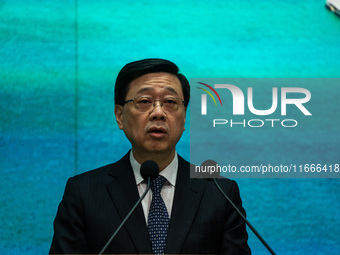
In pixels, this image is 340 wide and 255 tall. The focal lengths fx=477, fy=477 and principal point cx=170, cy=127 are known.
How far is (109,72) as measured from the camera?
102 inches

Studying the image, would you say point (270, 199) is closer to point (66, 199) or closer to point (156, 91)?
point (156, 91)

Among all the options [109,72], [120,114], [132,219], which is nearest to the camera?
[132,219]

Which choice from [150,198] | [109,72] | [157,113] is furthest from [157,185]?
[109,72]

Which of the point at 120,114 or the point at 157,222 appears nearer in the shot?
the point at 157,222

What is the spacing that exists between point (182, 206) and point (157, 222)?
118mm

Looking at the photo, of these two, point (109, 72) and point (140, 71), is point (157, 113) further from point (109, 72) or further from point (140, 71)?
point (109, 72)

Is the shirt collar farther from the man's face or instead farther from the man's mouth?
the man's mouth

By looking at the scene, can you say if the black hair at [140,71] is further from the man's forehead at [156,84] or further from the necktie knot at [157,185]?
the necktie knot at [157,185]

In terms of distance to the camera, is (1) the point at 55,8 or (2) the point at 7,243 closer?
(2) the point at 7,243

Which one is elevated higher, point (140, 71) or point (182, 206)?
point (140, 71)

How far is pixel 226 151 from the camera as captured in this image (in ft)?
8.32

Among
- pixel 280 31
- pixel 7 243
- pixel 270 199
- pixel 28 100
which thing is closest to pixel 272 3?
pixel 280 31

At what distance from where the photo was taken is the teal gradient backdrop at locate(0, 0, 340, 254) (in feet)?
8.20

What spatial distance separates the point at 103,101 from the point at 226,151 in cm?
71
